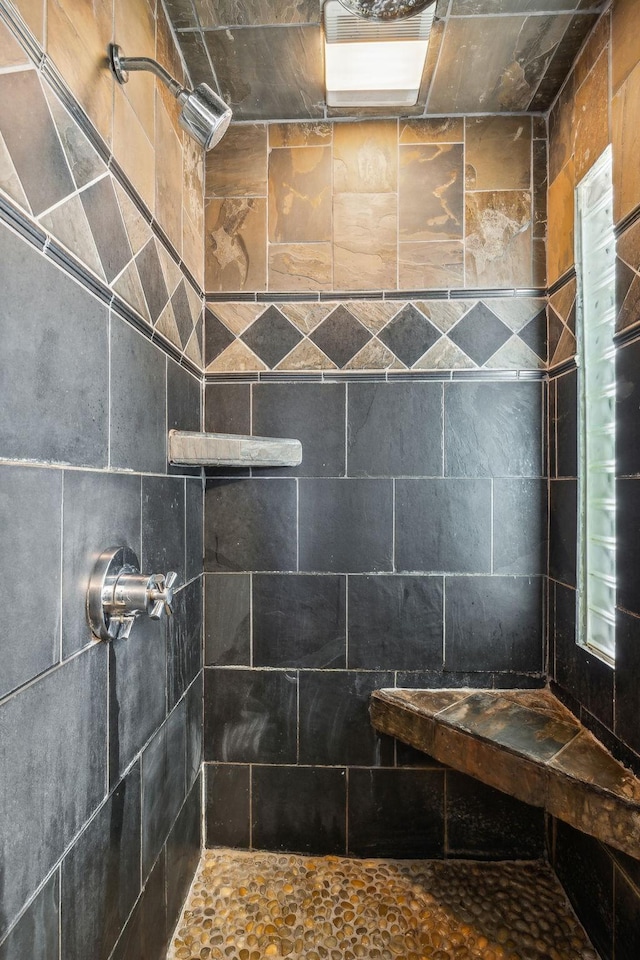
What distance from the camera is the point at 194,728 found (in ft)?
4.73

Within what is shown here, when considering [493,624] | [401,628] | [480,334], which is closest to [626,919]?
[493,624]

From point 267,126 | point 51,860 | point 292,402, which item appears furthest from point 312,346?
point 51,860

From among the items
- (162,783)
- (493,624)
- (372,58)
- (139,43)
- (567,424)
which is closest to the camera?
(139,43)

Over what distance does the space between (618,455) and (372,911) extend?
4.73 feet

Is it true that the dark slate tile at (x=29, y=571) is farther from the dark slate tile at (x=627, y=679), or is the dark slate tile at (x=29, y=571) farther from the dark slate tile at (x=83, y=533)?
the dark slate tile at (x=627, y=679)

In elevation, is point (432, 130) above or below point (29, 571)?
above

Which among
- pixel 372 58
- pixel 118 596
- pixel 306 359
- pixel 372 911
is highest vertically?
pixel 372 58

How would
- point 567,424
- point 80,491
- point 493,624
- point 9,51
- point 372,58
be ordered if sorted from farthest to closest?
point 493,624 < point 567,424 < point 372,58 < point 80,491 < point 9,51

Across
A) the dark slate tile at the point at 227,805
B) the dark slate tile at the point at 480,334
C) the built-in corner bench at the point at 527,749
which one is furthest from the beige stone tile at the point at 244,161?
the dark slate tile at the point at 227,805

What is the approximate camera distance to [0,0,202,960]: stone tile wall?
2.14 ft

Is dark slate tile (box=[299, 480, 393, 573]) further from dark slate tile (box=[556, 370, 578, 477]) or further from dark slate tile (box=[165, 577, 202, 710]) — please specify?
dark slate tile (box=[556, 370, 578, 477])

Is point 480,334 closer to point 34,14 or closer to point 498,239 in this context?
point 498,239

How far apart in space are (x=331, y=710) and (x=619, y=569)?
0.96m

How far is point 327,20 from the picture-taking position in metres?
1.18
